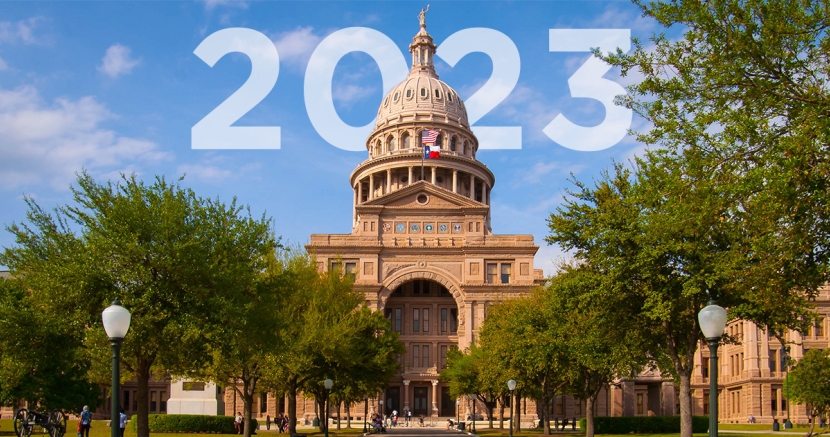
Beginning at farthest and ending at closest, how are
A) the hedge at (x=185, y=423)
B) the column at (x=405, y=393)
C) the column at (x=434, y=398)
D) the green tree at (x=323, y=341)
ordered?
the column at (x=405, y=393)
the column at (x=434, y=398)
the hedge at (x=185, y=423)
the green tree at (x=323, y=341)

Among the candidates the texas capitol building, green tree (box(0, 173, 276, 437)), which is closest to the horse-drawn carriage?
green tree (box(0, 173, 276, 437))

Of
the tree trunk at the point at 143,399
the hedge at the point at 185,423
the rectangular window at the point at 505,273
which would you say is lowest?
the hedge at the point at 185,423

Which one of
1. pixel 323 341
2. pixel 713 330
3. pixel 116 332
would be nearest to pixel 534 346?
pixel 323 341

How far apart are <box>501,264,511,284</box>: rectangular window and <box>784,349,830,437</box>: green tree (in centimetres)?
3407

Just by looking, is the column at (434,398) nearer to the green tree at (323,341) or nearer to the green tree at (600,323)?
the green tree at (323,341)

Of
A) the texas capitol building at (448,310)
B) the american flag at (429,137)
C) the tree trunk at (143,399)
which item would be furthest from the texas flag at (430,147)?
the tree trunk at (143,399)

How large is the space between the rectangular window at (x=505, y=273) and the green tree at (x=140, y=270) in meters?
65.4

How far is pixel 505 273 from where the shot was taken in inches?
3831

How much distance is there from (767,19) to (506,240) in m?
77.5

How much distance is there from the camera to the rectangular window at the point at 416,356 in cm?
10044

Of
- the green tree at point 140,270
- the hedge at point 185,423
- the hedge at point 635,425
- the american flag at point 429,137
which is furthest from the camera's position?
the american flag at point 429,137

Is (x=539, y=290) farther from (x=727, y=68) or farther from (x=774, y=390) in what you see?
(x=774, y=390)

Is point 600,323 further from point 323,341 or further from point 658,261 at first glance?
point 323,341

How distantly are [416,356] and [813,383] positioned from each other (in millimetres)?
46037
